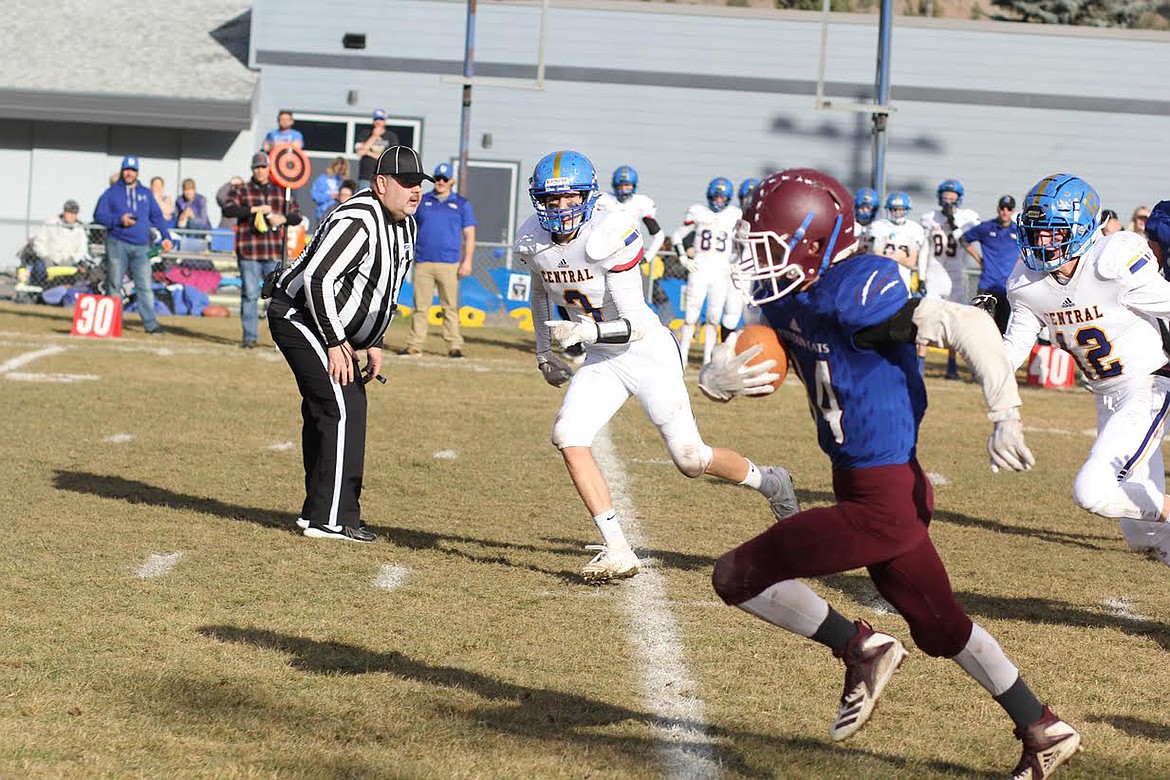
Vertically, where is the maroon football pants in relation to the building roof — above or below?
below

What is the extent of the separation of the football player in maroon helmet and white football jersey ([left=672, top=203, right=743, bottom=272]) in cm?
1198

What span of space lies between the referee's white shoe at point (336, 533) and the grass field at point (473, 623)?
9 centimetres

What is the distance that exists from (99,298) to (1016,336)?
11698 mm

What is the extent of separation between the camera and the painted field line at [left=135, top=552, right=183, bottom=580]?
6.42m

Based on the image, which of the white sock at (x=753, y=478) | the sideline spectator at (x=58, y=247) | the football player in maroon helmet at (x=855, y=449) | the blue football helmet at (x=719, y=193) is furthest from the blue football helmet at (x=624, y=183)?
the football player in maroon helmet at (x=855, y=449)

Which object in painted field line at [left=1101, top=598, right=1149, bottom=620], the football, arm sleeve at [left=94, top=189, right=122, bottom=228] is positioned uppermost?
arm sleeve at [left=94, top=189, right=122, bottom=228]

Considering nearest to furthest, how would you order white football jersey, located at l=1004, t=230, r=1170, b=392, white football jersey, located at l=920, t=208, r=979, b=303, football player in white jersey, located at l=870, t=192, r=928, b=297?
1. white football jersey, located at l=1004, t=230, r=1170, b=392
2. football player in white jersey, located at l=870, t=192, r=928, b=297
3. white football jersey, located at l=920, t=208, r=979, b=303

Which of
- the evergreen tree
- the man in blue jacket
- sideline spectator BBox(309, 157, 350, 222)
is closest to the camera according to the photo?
the man in blue jacket

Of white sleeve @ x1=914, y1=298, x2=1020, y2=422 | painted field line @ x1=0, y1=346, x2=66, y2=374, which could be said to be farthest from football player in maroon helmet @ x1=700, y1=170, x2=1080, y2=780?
painted field line @ x1=0, y1=346, x2=66, y2=374

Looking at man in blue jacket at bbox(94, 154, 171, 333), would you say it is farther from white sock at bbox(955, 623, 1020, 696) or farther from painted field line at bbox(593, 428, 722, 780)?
white sock at bbox(955, 623, 1020, 696)

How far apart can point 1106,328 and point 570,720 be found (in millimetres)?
2947

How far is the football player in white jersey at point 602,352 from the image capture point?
21.8 feet

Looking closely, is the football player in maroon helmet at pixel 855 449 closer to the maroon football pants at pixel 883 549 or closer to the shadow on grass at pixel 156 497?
the maroon football pants at pixel 883 549

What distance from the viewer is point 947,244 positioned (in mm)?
16438
